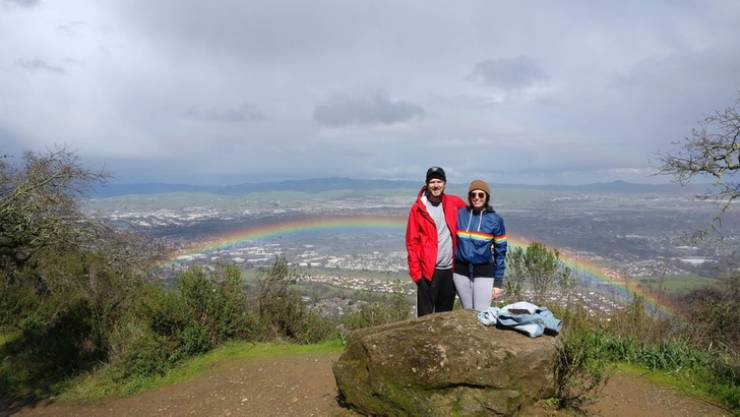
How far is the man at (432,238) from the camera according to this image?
5133mm

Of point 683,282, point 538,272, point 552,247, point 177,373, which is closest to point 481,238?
point 538,272

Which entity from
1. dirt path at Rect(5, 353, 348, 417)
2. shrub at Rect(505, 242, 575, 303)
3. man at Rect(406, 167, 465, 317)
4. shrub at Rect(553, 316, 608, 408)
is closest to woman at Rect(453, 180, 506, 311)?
man at Rect(406, 167, 465, 317)

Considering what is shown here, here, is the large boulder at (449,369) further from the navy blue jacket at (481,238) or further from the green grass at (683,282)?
the green grass at (683,282)

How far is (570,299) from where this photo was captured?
8.55 m

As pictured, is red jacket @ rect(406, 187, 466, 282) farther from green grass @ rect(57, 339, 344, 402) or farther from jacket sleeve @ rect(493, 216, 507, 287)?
green grass @ rect(57, 339, 344, 402)

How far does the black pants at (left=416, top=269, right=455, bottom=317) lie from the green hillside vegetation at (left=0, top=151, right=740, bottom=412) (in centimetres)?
141

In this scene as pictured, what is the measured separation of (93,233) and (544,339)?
25.6 feet

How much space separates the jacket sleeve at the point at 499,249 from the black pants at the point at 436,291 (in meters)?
0.54

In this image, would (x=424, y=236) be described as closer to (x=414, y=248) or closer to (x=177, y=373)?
(x=414, y=248)

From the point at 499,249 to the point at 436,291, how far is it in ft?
2.99

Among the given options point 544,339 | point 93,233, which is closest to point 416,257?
point 544,339

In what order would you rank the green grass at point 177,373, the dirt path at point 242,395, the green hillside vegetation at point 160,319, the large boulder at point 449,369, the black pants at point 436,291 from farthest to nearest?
the green grass at point 177,373 < the green hillside vegetation at point 160,319 < the dirt path at point 242,395 < the black pants at point 436,291 < the large boulder at point 449,369

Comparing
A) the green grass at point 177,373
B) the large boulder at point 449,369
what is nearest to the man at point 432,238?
the large boulder at point 449,369

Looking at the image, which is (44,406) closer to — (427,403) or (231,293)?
(231,293)
